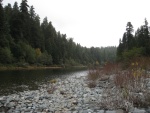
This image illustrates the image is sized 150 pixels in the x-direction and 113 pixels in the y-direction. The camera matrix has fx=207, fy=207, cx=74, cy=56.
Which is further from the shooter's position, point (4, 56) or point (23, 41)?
point (23, 41)

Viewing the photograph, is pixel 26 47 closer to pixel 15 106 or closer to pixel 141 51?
pixel 141 51

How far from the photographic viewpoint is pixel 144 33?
50938 mm

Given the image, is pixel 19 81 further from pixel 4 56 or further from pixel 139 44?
pixel 139 44

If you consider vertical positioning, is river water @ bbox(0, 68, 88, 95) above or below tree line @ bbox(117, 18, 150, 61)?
below

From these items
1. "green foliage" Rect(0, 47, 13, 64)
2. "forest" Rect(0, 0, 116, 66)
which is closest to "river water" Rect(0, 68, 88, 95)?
"forest" Rect(0, 0, 116, 66)

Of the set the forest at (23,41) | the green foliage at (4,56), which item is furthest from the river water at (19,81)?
the green foliage at (4,56)

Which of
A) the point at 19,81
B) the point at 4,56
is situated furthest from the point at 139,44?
the point at 19,81

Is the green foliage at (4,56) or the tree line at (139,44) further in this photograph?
the green foliage at (4,56)

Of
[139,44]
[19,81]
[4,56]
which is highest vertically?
[139,44]

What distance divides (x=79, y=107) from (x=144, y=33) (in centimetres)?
4670

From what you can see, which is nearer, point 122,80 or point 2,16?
point 122,80

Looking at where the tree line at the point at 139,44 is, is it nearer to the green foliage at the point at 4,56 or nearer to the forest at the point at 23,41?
the forest at the point at 23,41

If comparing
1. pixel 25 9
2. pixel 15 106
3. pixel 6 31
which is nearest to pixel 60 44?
pixel 25 9

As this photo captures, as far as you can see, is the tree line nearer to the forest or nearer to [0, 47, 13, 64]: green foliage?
the forest
